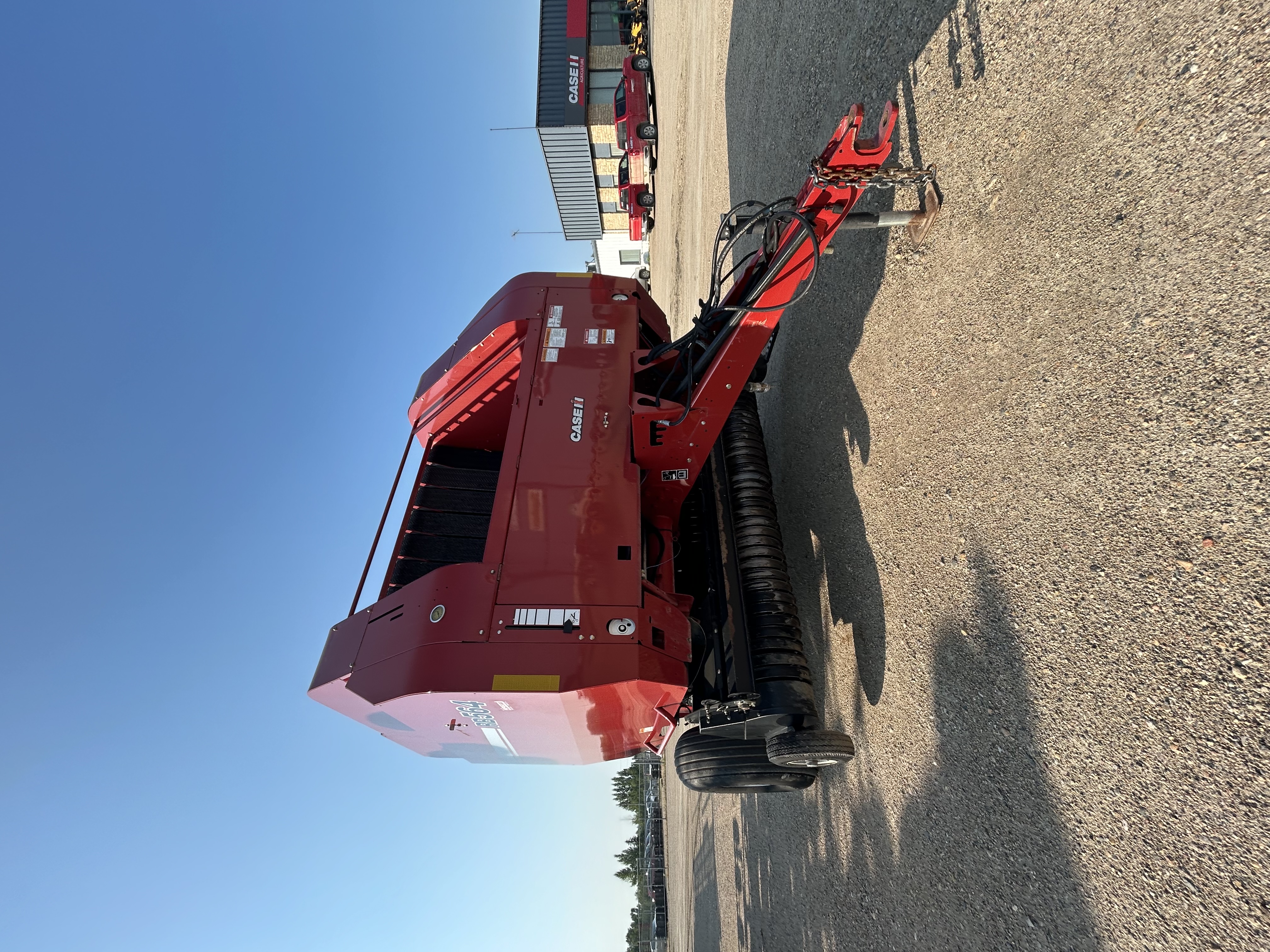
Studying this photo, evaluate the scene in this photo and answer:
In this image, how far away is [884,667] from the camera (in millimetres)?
3320

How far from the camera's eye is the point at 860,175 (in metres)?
3.06

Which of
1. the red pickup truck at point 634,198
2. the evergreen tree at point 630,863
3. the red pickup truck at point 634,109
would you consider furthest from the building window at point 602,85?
the evergreen tree at point 630,863

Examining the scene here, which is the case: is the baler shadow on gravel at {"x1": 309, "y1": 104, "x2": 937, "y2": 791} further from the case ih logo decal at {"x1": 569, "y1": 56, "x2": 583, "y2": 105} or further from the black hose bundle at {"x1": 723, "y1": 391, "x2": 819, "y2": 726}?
the case ih logo decal at {"x1": 569, "y1": 56, "x2": 583, "y2": 105}

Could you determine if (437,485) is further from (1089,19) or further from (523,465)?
(1089,19)

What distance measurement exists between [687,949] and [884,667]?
28.0ft

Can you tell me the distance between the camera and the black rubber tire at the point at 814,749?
3.22m

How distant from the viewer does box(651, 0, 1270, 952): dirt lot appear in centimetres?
187

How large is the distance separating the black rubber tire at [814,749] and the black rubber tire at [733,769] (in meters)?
0.18

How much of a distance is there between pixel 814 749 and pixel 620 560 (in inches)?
54.0

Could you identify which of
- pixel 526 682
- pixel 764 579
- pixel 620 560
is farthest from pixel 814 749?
Answer: pixel 526 682

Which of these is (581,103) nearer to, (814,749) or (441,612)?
(441,612)

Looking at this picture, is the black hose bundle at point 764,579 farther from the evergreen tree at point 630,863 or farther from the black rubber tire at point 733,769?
the evergreen tree at point 630,863

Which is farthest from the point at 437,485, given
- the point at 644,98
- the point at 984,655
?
the point at 644,98

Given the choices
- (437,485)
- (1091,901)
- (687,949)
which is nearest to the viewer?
(1091,901)
